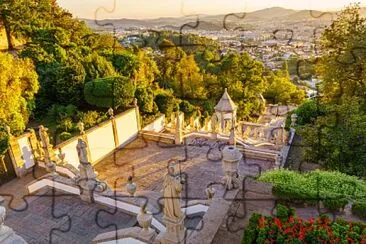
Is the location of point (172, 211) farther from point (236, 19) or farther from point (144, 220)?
point (236, 19)

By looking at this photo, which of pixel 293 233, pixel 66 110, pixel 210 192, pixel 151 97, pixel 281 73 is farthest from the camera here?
pixel 281 73

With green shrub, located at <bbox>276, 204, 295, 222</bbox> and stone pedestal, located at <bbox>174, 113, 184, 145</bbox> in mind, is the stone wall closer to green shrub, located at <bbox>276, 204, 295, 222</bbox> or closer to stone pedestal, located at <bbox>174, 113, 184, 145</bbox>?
stone pedestal, located at <bbox>174, 113, 184, 145</bbox>

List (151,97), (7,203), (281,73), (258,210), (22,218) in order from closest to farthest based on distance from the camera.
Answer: (258,210) → (22,218) → (7,203) → (151,97) → (281,73)

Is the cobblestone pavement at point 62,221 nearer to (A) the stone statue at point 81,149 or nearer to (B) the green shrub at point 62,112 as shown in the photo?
(A) the stone statue at point 81,149

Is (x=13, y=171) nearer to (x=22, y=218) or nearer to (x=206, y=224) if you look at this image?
(x=22, y=218)

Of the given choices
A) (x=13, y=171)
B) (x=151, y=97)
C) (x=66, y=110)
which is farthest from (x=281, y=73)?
(x=13, y=171)

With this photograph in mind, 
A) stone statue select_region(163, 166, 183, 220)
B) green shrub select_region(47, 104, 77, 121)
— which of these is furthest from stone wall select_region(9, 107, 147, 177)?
stone statue select_region(163, 166, 183, 220)
